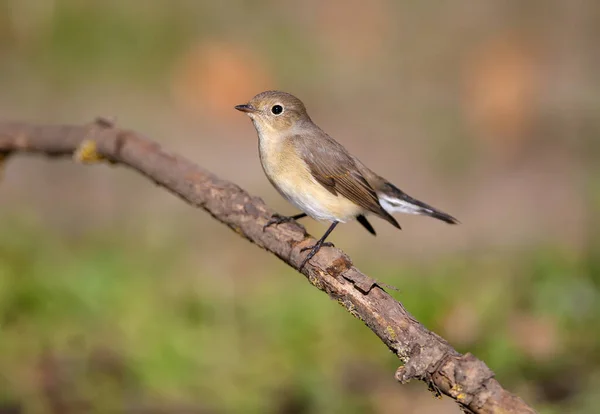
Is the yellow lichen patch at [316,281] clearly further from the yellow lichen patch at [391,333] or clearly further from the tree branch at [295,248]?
the yellow lichen patch at [391,333]

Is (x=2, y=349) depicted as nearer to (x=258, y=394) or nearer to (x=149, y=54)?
(x=258, y=394)

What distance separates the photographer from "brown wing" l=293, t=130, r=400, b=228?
479 centimetres

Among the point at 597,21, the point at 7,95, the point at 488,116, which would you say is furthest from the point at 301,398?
the point at 597,21

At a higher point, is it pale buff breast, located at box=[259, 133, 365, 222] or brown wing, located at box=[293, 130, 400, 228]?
brown wing, located at box=[293, 130, 400, 228]

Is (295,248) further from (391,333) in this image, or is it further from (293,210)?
(293,210)

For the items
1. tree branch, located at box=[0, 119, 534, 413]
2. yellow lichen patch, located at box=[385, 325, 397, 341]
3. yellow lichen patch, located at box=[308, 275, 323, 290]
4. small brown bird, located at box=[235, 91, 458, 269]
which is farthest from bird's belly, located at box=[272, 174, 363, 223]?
yellow lichen patch, located at box=[385, 325, 397, 341]

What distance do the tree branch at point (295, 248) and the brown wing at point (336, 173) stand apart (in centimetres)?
63

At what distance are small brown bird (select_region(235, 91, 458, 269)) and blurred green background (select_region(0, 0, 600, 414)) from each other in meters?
1.24

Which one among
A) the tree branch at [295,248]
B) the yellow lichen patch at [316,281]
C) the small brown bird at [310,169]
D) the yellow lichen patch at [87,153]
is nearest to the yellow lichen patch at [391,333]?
the tree branch at [295,248]

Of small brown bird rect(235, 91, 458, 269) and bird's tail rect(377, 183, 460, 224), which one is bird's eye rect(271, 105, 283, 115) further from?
bird's tail rect(377, 183, 460, 224)

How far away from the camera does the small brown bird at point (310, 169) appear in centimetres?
470

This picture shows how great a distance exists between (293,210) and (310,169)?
3.27 metres

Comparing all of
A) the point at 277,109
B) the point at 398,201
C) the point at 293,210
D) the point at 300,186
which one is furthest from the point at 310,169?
the point at 293,210

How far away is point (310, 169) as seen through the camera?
4762 mm
